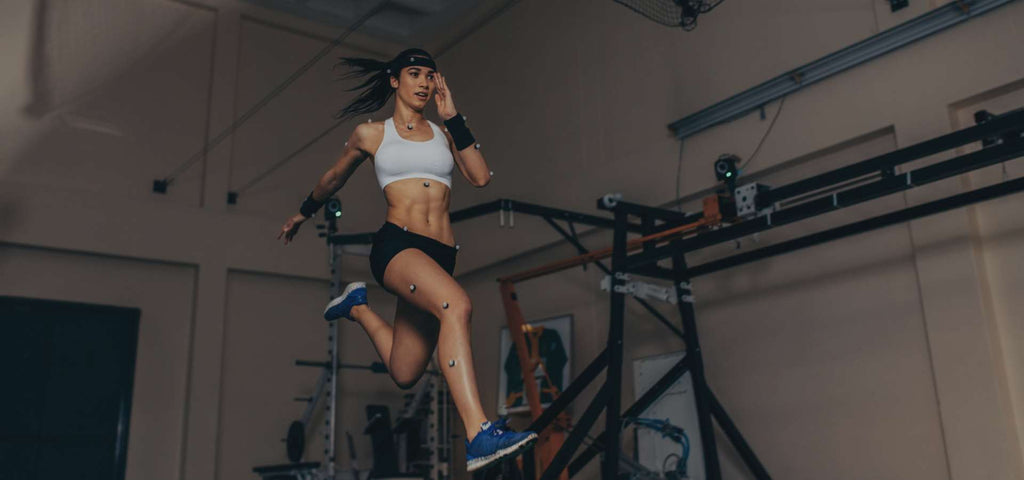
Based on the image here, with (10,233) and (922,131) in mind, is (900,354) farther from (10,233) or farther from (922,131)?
(10,233)

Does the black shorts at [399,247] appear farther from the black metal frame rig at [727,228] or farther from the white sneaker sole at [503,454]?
the black metal frame rig at [727,228]

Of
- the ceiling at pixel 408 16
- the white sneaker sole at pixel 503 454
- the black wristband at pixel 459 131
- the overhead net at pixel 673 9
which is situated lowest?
the white sneaker sole at pixel 503 454

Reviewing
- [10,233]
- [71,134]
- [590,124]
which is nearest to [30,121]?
[71,134]

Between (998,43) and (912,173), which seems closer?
(912,173)

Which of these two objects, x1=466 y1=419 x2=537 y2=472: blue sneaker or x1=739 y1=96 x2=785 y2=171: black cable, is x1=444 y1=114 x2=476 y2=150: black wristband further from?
x1=739 y1=96 x2=785 y2=171: black cable

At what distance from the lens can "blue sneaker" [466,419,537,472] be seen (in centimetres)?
212

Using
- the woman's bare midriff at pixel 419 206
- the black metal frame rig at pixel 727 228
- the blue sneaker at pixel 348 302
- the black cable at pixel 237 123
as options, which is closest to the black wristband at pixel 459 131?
the woman's bare midriff at pixel 419 206

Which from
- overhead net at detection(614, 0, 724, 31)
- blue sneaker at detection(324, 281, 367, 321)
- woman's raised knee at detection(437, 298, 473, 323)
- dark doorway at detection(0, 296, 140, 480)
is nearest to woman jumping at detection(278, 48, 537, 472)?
woman's raised knee at detection(437, 298, 473, 323)

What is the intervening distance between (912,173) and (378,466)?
4427 millimetres

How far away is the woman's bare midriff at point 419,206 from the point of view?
2.50 m

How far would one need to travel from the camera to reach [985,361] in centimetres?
404

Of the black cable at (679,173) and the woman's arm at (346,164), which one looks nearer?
the woman's arm at (346,164)

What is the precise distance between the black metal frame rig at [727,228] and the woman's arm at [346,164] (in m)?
2.16

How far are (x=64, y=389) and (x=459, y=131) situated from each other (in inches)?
199
